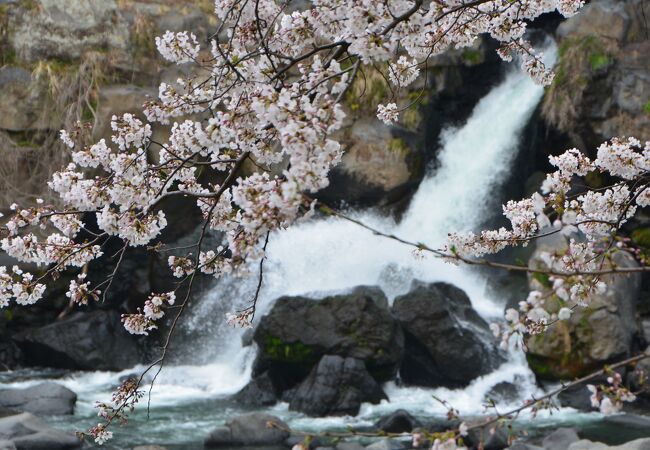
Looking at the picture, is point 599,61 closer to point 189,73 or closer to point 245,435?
point 189,73

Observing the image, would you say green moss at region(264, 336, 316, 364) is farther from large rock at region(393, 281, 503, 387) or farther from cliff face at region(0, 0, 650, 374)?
cliff face at region(0, 0, 650, 374)

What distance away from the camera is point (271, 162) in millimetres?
3801

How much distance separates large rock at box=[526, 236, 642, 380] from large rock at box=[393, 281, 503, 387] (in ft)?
2.21

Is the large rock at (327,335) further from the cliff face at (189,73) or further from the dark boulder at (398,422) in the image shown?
the cliff face at (189,73)

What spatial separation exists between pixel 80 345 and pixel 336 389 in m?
4.07

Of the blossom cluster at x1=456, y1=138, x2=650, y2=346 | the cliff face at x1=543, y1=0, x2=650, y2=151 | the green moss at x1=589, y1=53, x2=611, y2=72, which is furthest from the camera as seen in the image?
the green moss at x1=589, y1=53, x2=611, y2=72

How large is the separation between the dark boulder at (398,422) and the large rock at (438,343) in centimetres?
159

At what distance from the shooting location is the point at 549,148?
43.2ft

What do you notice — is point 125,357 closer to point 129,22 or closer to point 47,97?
point 47,97

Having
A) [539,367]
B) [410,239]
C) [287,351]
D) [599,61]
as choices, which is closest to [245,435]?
[287,351]

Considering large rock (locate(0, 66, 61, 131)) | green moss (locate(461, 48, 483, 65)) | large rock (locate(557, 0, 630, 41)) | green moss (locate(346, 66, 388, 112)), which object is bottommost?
large rock (locate(0, 66, 61, 131))

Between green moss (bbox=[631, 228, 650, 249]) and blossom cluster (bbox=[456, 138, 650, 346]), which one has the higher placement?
green moss (bbox=[631, 228, 650, 249])

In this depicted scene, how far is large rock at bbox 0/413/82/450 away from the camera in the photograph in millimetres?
7730

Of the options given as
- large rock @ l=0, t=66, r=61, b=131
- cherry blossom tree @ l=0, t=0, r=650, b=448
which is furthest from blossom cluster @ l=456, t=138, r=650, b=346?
large rock @ l=0, t=66, r=61, b=131
